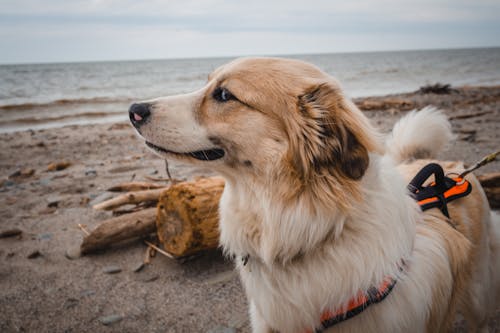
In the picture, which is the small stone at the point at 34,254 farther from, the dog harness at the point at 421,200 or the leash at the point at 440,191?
the leash at the point at 440,191

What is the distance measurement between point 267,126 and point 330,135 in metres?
0.33

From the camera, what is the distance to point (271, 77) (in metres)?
1.68

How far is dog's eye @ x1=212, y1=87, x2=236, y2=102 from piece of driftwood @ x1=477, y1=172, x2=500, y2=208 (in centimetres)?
271

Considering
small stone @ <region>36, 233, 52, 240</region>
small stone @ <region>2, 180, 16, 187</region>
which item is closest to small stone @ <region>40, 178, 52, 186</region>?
small stone @ <region>2, 180, 16, 187</region>

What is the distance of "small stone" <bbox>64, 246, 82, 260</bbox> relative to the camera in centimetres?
298

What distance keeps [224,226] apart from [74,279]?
1.71 meters

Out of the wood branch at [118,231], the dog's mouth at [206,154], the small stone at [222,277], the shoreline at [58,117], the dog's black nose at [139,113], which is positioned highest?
the dog's black nose at [139,113]

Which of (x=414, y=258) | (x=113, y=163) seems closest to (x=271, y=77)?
(x=414, y=258)

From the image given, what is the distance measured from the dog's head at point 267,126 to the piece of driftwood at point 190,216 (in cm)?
78

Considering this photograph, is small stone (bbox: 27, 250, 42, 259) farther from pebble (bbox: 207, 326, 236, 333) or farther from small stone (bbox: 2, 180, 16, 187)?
small stone (bbox: 2, 180, 16, 187)

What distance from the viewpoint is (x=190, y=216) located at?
8.14ft

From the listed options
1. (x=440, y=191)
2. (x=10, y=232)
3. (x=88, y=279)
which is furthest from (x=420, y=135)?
(x=10, y=232)

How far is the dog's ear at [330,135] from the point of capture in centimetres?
142

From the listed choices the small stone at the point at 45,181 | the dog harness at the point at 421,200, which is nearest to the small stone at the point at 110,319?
the dog harness at the point at 421,200
